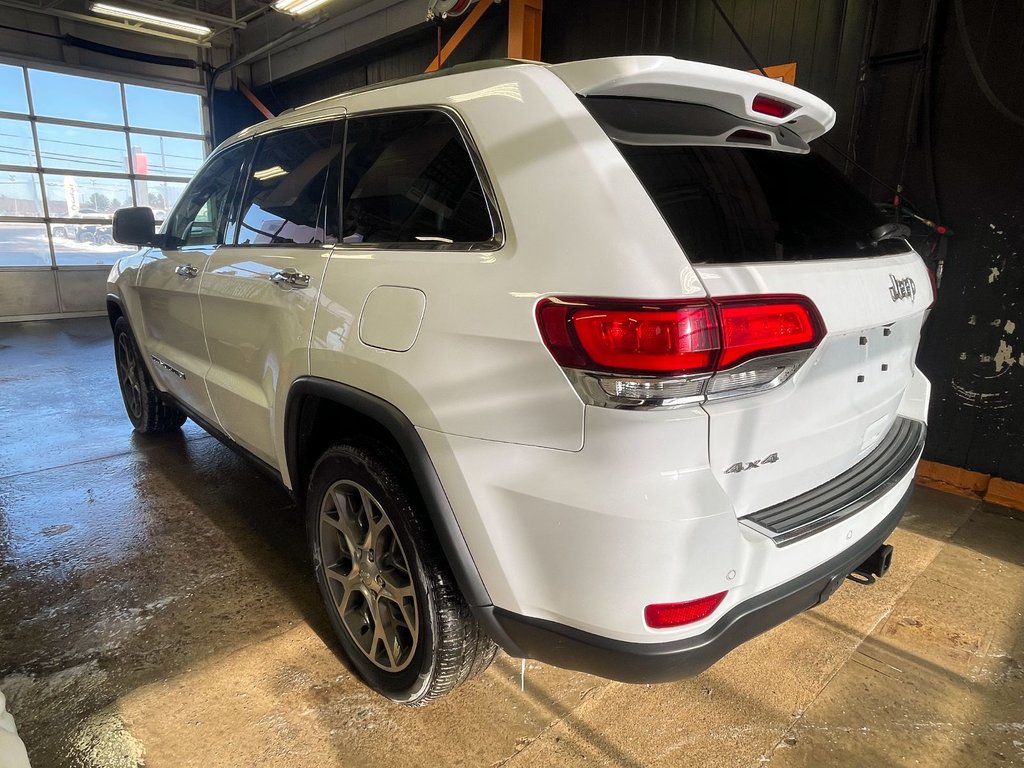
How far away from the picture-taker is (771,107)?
66.4 inches

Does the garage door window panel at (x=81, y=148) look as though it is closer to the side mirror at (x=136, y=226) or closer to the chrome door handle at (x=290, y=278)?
the side mirror at (x=136, y=226)

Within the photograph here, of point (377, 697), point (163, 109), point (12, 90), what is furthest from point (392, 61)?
point (377, 697)

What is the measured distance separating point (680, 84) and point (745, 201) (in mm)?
324

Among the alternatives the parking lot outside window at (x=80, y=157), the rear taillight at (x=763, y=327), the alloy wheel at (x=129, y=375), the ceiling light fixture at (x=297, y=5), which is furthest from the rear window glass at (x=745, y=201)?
the parking lot outside window at (x=80, y=157)

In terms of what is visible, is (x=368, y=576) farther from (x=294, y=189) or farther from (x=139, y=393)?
(x=139, y=393)

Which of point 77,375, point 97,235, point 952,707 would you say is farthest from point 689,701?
point 97,235

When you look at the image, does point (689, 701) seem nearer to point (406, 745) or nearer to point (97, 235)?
point (406, 745)

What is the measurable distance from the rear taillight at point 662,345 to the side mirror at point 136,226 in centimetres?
292

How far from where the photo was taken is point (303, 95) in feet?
36.5

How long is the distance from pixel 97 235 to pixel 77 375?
Result: 22.3 feet

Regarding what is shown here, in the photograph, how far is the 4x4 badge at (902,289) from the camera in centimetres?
163

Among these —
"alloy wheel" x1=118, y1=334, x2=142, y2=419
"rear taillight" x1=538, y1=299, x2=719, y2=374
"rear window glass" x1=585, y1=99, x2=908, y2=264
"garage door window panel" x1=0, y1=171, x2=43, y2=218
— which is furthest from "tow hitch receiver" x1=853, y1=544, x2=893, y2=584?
"garage door window panel" x1=0, y1=171, x2=43, y2=218

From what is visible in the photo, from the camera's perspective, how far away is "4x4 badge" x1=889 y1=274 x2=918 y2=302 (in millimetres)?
1633

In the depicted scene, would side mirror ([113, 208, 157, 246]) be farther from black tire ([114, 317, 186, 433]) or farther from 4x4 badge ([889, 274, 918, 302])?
4x4 badge ([889, 274, 918, 302])
